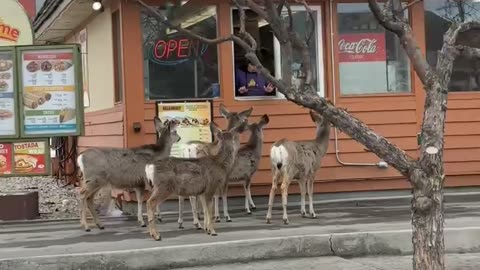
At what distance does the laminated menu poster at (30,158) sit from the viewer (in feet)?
42.6

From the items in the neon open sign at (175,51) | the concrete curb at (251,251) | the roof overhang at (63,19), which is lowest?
the concrete curb at (251,251)

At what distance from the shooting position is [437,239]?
613 cm

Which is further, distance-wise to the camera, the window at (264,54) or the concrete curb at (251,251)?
the window at (264,54)

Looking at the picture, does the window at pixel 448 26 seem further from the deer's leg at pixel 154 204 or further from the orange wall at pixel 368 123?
the deer's leg at pixel 154 204

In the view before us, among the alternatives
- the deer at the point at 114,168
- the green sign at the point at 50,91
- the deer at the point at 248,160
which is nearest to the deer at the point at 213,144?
the deer at the point at 248,160

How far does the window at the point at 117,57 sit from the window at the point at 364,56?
382cm

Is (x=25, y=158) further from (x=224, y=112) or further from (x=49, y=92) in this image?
(x=224, y=112)

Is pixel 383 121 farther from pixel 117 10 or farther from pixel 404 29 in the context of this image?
pixel 404 29

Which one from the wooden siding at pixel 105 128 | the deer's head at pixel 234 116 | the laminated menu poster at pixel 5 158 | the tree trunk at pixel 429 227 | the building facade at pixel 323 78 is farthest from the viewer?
the wooden siding at pixel 105 128

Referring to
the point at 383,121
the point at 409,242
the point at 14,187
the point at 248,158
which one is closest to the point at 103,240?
the point at 248,158

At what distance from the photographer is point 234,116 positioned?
1123cm

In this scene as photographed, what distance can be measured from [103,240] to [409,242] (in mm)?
3924

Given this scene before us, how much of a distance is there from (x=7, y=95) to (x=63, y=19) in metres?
3.95

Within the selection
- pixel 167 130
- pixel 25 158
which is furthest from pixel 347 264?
pixel 25 158
